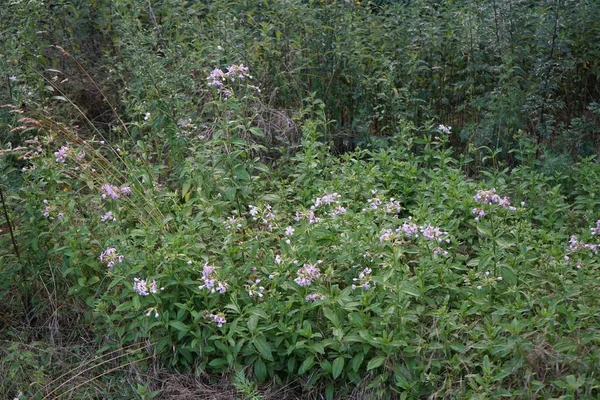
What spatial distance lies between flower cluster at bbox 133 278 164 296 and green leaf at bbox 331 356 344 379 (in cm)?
91

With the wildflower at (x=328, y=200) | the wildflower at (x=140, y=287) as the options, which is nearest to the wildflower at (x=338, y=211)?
the wildflower at (x=328, y=200)

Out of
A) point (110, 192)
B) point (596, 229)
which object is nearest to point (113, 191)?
point (110, 192)

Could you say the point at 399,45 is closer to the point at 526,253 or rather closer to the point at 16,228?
the point at 526,253

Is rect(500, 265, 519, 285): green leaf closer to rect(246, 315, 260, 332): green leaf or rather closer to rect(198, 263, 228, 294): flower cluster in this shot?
rect(246, 315, 260, 332): green leaf

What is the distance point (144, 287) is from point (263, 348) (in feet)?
2.11

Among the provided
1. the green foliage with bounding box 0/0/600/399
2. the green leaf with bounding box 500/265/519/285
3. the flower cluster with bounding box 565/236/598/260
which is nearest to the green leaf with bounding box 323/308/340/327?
the green foliage with bounding box 0/0/600/399

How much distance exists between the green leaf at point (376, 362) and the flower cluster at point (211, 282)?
2.45 ft

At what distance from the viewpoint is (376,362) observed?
3236mm

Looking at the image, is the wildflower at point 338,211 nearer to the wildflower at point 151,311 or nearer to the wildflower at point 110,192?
the wildflower at point 151,311

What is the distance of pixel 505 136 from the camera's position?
4934 mm

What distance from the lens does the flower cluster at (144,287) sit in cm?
353

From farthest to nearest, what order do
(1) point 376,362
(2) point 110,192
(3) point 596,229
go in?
(2) point 110,192 < (3) point 596,229 < (1) point 376,362

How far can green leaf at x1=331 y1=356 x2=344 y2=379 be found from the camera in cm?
330

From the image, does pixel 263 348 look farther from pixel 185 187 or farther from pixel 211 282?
pixel 185 187
